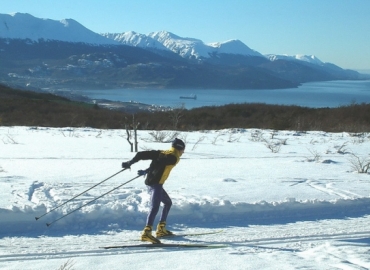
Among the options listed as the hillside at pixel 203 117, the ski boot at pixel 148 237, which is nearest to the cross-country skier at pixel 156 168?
the ski boot at pixel 148 237

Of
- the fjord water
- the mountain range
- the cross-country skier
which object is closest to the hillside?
the fjord water

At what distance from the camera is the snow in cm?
542

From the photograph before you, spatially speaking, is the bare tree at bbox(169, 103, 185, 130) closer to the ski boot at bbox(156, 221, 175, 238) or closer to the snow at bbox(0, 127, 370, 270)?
the snow at bbox(0, 127, 370, 270)

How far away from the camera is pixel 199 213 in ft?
23.5

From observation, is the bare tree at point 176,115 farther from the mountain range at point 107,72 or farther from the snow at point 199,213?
the mountain range at point 107,72

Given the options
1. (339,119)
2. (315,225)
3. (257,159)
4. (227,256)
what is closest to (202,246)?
(227,256)

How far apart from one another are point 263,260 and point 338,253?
103cm

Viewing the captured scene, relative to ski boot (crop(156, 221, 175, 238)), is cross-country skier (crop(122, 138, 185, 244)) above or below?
above

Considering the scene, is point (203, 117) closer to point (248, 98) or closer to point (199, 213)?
point (199, 213)

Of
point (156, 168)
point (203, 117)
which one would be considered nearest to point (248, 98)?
point (203, 117)

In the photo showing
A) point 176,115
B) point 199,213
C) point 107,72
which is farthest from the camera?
point 107,72

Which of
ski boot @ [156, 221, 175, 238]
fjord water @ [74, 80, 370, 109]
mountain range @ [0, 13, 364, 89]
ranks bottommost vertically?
ski boot @ [156, 221, 175, 238]

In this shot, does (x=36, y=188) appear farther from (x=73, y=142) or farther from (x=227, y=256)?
(x=73, y=142)

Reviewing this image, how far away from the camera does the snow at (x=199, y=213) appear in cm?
542
